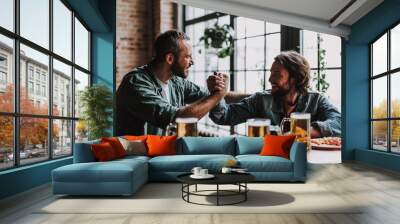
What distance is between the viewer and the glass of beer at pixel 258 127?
8.92 metres

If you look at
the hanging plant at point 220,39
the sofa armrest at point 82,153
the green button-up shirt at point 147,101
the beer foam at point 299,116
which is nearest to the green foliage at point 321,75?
the beer foam at point 299,116

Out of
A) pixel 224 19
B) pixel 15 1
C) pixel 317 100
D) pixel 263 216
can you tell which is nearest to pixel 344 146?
pixel 317 100

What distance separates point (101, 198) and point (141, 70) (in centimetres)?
422

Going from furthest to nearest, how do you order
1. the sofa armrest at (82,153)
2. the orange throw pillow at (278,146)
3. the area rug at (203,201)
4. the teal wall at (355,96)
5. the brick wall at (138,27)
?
the teal wall at (355,96)
the brick wall at (138,27)
the orange throw pillow at (278,146)
the sofa armrest at (82,153)
the area rug at (203,201)

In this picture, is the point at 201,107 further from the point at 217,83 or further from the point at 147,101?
the point at 147,101

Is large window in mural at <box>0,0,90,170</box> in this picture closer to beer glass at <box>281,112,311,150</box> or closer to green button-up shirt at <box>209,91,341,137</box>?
green button-up shirt at <box>209,91,341,137</box>

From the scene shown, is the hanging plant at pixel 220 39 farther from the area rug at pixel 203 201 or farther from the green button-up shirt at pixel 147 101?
the area rug at pixel 203 201

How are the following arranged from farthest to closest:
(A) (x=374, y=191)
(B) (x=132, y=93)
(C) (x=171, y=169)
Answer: (B) (x=132, y=93)
(C) (x=171, y=169)
(A) (x=374, y=191)

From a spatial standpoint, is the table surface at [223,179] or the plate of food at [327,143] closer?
the table surface at [223,179]

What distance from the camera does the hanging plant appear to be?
9.41 meters

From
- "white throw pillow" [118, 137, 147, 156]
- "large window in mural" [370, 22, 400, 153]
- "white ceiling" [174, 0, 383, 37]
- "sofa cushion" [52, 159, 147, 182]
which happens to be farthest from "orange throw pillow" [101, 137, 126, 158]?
"large window in mural" [370, 22, 400, 153]

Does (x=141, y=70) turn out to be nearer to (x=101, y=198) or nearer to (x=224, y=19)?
(x=224, y=19)

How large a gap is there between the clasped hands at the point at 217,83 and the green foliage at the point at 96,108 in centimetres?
221

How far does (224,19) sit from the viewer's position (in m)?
9.60
